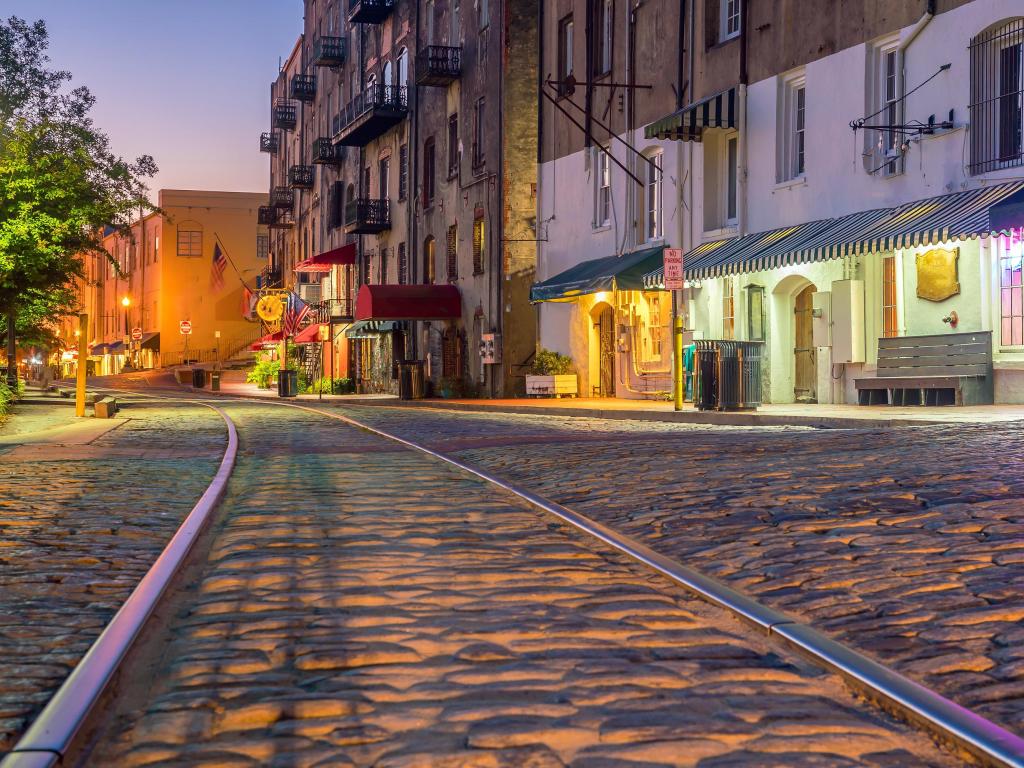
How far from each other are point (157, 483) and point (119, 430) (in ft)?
29.5

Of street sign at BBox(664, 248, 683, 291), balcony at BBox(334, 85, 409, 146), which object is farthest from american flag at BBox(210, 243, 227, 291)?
street sign at BBox(664, 248, 683, 291)

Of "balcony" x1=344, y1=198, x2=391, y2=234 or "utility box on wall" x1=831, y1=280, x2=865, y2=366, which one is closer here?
"utility box on wall" x1=831, y1=280, x2=865, y2=366

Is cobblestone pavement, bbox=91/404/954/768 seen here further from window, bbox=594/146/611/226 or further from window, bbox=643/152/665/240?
window, bbox=594/146/611/226

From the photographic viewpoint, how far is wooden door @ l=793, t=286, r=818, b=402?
22.9 meters

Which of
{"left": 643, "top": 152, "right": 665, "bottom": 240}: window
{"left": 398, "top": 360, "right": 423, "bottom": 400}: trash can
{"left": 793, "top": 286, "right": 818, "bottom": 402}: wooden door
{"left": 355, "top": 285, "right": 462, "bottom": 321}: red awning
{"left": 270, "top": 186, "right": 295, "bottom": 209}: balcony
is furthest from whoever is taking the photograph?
{"left": 270, "top": 186, "right": 295, "bottom": 209}: balcony

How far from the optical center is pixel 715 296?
24656mm

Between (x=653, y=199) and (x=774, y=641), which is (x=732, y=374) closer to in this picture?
(x=653, y=199)

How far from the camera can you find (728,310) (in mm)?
24312

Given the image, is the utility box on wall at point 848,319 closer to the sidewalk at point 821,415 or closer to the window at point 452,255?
the sidewalk at point 821,415

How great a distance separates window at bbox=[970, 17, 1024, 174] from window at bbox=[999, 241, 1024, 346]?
126 centimetres

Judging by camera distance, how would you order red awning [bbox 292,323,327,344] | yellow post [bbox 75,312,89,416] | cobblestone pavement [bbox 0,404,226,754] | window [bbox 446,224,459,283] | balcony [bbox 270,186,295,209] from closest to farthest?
cobblestone pavement [bbox 0,404,226,754], yellow post [bbox 75,312,89,416], window [bbox 446,224,459,283], red awning [bbox 292,323,327,344], balcony [bbox 270,186,295,209]

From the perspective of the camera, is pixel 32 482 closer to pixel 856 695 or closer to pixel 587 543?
pixel 587 543

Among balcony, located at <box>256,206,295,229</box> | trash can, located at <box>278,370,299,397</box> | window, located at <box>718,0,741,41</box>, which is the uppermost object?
balcony, located at <box>256,206,295,229</box>

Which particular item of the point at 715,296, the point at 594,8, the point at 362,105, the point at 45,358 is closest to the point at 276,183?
the point at 362,105
